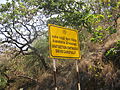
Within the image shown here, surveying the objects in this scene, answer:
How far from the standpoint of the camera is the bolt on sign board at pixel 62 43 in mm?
4170

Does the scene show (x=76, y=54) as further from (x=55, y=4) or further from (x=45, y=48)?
(x=45, y=48)

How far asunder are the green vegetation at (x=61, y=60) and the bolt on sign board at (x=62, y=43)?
229cm

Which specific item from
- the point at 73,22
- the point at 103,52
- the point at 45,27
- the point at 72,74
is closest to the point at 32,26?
the point at 45,27

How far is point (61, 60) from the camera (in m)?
10.1

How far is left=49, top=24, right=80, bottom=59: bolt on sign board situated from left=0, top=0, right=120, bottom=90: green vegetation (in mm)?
2288

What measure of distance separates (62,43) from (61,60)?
5721mm

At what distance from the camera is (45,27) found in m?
11.2

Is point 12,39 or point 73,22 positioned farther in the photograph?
point 12,39

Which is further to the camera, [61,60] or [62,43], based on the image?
[61,60]

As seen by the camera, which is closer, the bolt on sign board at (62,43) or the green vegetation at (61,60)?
the bolt on sign board at (62,43)

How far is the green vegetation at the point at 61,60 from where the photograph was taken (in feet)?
23.3

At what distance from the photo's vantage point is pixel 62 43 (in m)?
4.46

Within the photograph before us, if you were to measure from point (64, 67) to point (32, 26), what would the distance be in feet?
11.4

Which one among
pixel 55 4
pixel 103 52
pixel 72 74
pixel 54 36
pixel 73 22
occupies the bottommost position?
pixel 72 74
